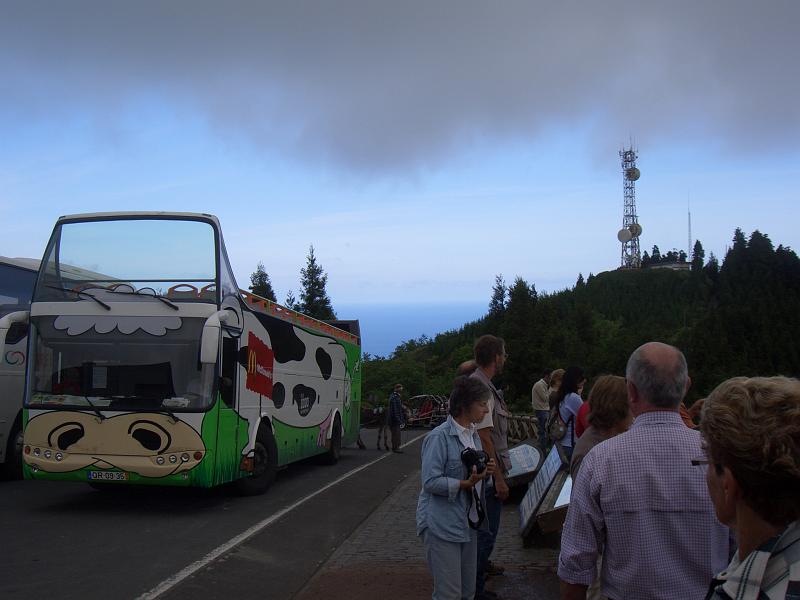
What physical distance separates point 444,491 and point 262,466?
27.2ft

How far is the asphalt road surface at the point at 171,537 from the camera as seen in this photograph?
686 cm

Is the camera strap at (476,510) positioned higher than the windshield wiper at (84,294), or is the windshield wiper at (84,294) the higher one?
the windshield wiper at (84,294)

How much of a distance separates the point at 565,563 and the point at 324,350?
14069 millimetres

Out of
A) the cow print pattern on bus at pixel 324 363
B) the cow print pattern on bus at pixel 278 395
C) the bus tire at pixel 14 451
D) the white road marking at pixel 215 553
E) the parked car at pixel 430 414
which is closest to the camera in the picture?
the white road marking at pixel 215 553

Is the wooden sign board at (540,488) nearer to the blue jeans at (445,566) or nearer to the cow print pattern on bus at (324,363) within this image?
the blue jeans at (445,566)

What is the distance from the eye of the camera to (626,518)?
3.13 m

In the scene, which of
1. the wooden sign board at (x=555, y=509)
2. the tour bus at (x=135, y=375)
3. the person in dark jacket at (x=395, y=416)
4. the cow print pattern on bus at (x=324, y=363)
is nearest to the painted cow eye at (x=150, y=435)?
the tour bus at (x=135, y=375)

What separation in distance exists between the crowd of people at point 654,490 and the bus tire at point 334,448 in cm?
1191

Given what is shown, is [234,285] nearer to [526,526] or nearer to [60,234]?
[60,234]

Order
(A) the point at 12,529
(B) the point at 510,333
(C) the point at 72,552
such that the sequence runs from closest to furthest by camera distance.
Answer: (C) the point at 72,552 < (A) the point at 12,529 < (B) the point at 510,333

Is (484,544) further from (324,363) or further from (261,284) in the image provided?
(261,284)

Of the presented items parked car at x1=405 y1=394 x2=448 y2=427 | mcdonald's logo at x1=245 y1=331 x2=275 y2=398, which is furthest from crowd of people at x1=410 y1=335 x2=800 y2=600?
parked car at x1=405 y1=394 x2=448 y2=427

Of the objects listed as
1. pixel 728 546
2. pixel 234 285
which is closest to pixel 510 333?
pixel 234 285

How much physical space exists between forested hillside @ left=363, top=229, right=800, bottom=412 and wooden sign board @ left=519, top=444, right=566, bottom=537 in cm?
3340
